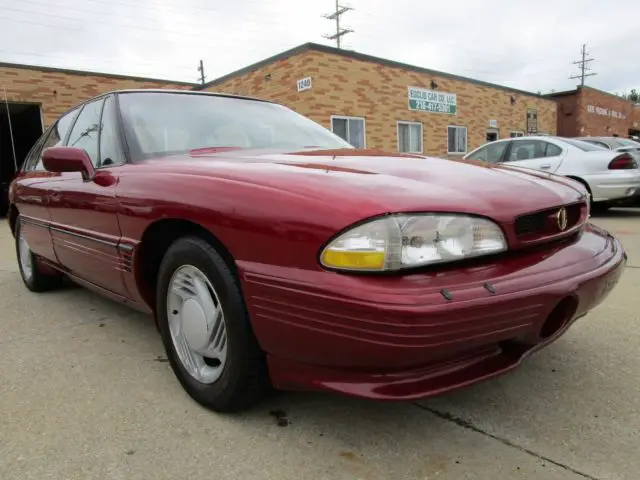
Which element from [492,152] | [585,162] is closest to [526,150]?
[492,152]

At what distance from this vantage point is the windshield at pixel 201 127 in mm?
2572

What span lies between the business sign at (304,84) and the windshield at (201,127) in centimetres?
951

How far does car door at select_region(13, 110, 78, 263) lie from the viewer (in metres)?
3.33

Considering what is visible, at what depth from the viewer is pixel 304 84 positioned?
40.4 ft

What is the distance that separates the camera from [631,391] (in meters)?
2.09

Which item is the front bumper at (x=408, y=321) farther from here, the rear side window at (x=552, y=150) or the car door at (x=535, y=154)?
the rear side window at (x=552, y=150)

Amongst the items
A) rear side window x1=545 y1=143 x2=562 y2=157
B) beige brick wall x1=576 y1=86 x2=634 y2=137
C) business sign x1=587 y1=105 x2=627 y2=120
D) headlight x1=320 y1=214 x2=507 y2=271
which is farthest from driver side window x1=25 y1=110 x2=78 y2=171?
business sign x1=587 y1=105 x2=627 y2=120

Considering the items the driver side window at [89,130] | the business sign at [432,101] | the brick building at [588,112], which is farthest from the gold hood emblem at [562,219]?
the brick building at [588,112]

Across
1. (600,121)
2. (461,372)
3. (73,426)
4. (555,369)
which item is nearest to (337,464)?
(461,372)

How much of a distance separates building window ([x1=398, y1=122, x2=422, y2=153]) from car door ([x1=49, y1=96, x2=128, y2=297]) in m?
12.2

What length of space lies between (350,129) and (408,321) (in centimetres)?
1224

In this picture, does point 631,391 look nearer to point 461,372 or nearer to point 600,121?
point 461,372

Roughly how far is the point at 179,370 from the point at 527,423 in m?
1.38

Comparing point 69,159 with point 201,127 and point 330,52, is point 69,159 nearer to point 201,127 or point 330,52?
point 201,127
